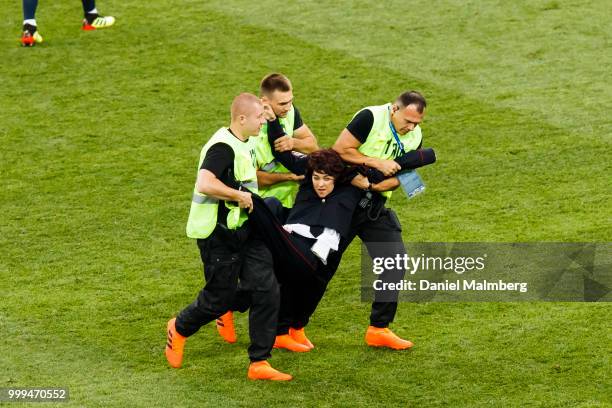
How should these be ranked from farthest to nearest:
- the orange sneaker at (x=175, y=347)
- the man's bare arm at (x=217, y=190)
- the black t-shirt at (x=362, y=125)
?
the black t-shirt at (x=362, y=125)
the orange sneaker at (x=175, y=347)
the man's bare arm at (x=217, y=190)

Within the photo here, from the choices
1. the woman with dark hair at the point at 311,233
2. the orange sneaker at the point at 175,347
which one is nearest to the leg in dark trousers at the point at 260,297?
the woman with dark hair at the point at 311,233

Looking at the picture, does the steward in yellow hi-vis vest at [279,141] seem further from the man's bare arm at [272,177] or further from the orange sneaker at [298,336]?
the orange sneaker at [298,336]

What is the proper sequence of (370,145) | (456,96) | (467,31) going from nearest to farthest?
(370,145)
(456,96)
(467,31)

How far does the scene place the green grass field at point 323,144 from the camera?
851cm

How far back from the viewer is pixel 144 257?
10.8m

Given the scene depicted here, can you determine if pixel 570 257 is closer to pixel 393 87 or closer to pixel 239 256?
pixel 239 256

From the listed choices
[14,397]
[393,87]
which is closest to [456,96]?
[393,87]

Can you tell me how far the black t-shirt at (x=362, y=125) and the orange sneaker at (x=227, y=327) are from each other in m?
1.57

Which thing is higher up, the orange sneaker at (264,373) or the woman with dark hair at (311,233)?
the woman with dark hair at (311,233)

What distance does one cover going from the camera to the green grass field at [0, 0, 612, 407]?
8.51 m

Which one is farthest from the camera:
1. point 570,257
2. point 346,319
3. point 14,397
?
point 570,257

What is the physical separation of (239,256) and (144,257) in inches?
99.5

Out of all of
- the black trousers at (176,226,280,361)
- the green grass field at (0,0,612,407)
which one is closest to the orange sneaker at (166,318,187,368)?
the green grass field at (0,0,612,407)

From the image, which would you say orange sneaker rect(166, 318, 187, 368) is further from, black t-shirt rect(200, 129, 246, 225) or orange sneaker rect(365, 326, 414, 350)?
orange sneaker rect(365, 326, 414, 350)
